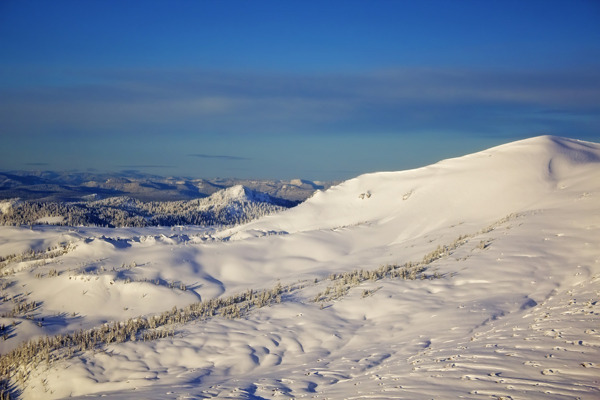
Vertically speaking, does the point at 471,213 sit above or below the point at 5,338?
above

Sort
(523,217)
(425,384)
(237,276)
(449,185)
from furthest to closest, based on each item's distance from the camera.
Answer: (449,185) < (237,276) < (523,217) < (425,384)

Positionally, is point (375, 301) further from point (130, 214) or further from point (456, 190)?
point (130, 214)

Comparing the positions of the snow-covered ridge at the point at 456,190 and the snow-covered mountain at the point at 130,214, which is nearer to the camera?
the snow-covered ridge at the point at 456,190

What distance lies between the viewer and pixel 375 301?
3025cm

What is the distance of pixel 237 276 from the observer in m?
48.2

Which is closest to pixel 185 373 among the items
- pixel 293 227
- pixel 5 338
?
pixel 5 338

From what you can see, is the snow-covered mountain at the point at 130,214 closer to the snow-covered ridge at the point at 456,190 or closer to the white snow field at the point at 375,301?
the snow-covered ridge at the point at 456,190

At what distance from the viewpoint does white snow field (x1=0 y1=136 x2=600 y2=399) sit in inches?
719

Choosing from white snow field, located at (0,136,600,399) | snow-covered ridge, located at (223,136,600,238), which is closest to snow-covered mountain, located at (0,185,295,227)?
snow-covered ridge, located at (223,136,600,238)

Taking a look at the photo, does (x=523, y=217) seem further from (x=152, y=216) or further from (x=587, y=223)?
(x=152, y=216)

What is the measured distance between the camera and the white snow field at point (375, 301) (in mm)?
18250

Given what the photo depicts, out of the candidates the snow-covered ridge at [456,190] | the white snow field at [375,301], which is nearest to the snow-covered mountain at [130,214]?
the snow-covered ridge at [456,190]

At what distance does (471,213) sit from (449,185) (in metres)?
8.33

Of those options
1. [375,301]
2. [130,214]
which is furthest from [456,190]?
[130,214]
